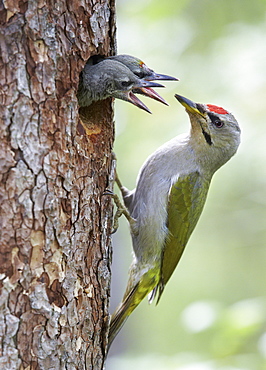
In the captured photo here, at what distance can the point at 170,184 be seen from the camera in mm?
4434

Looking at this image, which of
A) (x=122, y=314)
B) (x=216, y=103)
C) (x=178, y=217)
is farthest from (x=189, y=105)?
(x=122, y=314)

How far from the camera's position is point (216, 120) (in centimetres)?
448

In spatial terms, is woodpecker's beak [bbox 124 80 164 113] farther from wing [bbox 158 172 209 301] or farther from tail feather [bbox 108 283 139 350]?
tail feather [bbox 108 283 139 350]

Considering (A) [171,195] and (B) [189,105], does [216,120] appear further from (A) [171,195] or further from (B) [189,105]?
(A) [171,195]

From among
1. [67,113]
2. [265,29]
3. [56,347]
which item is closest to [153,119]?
[265,29]

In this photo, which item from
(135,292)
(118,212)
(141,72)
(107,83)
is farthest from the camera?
(135,292)

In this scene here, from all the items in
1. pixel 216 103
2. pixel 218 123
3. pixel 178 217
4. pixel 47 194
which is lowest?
pixel 47 194

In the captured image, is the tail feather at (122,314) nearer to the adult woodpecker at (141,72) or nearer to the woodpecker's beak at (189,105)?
the woodpecker's beak at (189,105)

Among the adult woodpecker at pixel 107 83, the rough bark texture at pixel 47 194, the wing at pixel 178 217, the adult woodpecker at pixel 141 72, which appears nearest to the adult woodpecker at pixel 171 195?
the wing at pixel 178 217

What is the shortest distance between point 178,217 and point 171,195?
191 mm

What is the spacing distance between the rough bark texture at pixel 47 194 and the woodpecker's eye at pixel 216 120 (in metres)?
1.70

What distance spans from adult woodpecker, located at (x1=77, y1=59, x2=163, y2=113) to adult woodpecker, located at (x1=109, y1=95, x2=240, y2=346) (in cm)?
99

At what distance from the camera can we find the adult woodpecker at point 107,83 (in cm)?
323

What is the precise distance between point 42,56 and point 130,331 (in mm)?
9179
